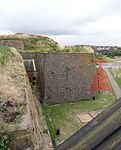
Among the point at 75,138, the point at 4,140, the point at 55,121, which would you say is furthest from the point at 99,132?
the point at 55,121

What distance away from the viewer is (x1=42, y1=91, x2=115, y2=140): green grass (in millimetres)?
13046

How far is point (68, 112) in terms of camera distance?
1599 cm

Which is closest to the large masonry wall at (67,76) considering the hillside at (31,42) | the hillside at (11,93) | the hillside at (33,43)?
the hillside at (33,43)

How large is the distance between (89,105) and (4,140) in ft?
42.9

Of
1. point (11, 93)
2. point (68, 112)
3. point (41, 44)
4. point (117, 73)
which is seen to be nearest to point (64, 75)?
point (68, 112)

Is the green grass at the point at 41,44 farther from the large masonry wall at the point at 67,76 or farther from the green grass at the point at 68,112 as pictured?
the green grass at the point at 68,112

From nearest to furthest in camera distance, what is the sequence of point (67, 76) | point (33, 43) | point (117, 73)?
point (67, 76)
point (33, 43)
point (117, 73)

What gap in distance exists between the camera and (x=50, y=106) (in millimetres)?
17469

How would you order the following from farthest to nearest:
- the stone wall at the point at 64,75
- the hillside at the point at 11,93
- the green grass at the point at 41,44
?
the green grass at the point at 41,44 → the stone wall at the point at 64,75 → the hillside at the point at 11,93

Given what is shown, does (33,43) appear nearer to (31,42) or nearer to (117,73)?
(31,42)

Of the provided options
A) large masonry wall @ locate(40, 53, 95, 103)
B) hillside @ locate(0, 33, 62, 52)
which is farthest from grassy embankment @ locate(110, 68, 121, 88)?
hillside @ locate(0, 33, 62, 52)

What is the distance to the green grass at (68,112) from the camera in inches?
514

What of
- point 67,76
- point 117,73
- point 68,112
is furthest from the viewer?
point 117,73

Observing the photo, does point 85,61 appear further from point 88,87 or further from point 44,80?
point 44,80
